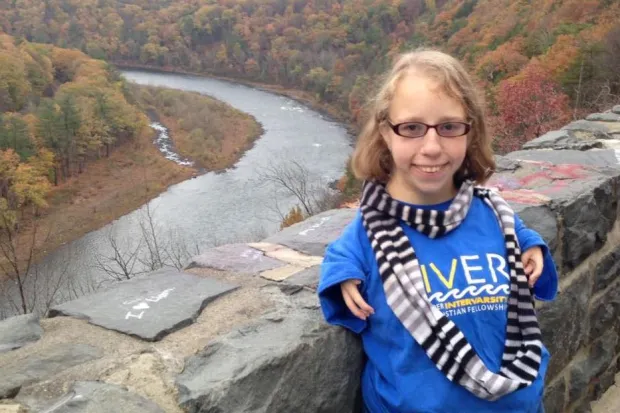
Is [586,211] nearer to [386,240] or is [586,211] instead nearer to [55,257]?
[386,240]

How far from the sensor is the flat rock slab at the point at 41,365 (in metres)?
1.35

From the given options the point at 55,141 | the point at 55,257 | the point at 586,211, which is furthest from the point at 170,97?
the point at 586,211

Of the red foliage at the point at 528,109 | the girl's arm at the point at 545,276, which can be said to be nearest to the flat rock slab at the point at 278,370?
the girl's arm at the point at 545,276

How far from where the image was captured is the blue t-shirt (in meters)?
1.42

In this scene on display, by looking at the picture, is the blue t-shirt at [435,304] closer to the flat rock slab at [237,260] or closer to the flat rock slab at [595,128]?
the flat rock slab at [237,260]

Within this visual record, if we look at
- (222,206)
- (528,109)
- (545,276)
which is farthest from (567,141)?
(222,206)

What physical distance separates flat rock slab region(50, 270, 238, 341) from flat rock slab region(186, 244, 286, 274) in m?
0.12

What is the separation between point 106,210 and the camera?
24312 mm

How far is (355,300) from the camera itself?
4.69 feet

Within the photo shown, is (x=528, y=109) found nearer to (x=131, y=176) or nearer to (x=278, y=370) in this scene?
(x=278, y=370)

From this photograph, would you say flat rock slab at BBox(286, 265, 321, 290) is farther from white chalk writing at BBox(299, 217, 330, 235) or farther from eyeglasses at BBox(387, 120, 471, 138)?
eyeglasses at BBox(387, 120, 471, 138)

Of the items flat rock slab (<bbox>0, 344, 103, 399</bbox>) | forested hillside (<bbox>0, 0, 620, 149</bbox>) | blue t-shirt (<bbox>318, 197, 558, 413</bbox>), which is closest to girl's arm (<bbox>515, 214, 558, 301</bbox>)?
blue t-shirt (<bbox>318, 197, 558, 413</bbox>)

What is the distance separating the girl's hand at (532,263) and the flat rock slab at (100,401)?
96 centimetres

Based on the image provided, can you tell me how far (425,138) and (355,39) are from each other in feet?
171
